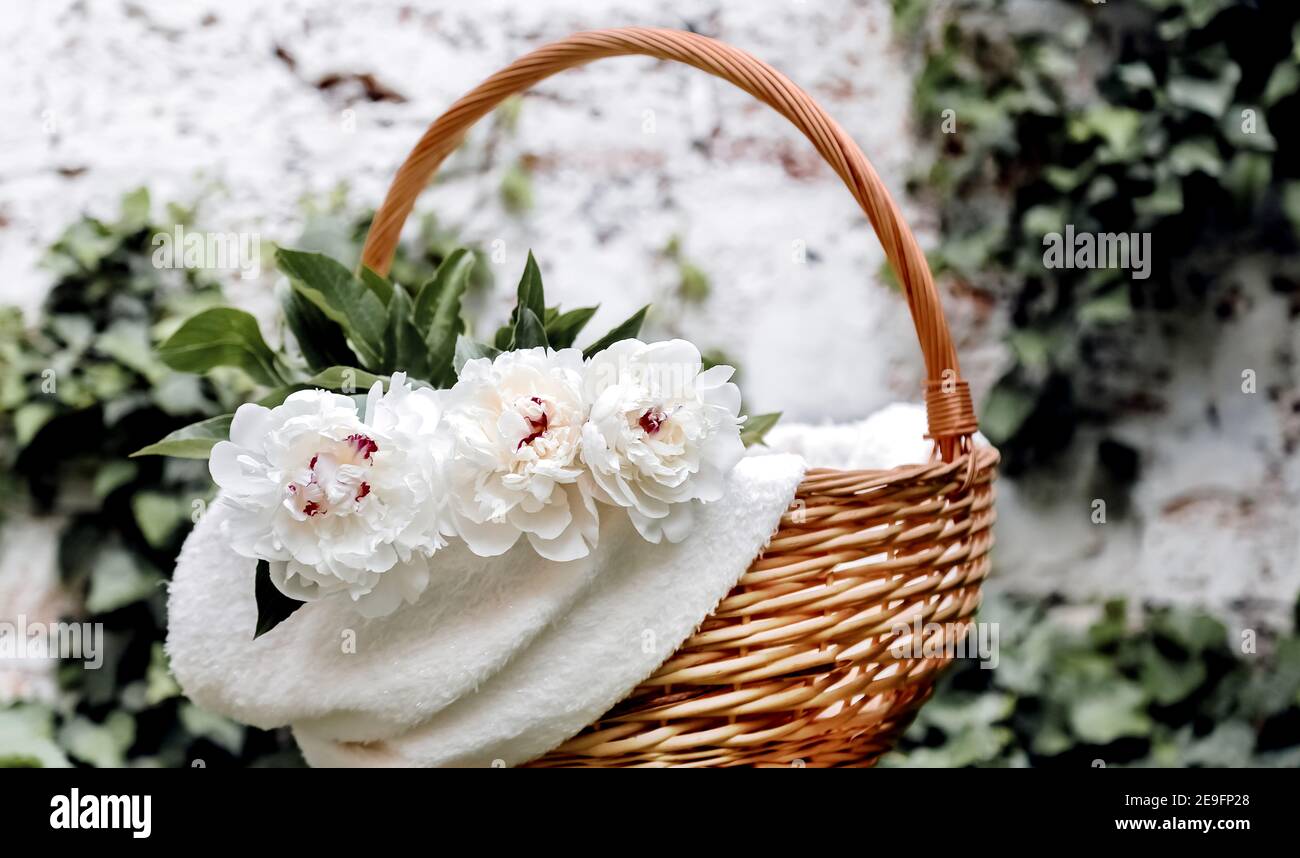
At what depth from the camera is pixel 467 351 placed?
65 cm

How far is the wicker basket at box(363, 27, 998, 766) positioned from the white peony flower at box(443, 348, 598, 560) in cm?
12

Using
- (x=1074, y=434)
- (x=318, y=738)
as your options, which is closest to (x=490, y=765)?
(x=318, y=738)

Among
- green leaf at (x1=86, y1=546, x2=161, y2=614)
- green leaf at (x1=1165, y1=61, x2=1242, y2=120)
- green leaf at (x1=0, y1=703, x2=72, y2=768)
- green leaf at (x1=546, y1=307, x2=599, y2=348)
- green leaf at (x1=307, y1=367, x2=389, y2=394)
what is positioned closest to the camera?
green leaf at (x1=307, y1=367, x2=389, y2=394)

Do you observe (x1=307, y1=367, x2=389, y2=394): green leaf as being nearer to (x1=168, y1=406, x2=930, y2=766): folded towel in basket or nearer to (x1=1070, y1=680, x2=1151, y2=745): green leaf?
(x1=168, y1=406, x2=930, y2=766): folded towel in basket

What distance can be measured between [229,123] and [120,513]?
51 cm

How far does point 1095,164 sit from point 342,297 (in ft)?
3.16

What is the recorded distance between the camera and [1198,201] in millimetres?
1244

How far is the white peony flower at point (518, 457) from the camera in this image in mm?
581

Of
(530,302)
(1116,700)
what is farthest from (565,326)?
(1116,700)

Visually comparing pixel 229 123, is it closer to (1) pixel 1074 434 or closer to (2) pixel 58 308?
(2) pixel 58 308

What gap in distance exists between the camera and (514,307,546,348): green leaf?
67cm

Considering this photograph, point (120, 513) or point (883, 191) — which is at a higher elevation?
point (883, 191)

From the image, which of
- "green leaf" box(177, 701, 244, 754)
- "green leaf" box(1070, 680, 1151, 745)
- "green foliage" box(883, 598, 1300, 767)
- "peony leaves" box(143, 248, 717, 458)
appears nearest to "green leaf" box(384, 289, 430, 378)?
"peony leaves" box(143, 248, 717, 458)

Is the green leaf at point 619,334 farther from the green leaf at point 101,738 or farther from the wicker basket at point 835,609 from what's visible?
the green leaf at point 101,738
